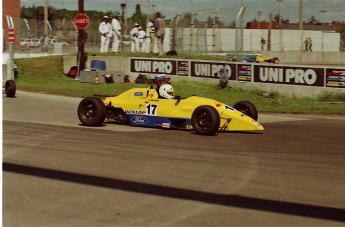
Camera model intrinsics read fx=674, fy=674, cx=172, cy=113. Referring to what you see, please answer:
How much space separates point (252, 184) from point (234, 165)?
145 centimetres

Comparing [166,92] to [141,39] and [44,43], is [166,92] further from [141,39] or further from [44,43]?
[44,43]

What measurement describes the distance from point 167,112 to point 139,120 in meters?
0.87

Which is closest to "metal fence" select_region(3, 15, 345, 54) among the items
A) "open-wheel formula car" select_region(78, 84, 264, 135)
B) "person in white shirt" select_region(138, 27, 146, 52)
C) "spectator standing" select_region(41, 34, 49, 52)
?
"spectator standing" select_region(41, 34, 49, 52)

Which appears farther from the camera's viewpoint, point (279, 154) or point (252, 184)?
point (279, 154)

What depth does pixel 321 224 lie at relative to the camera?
6.56 meters

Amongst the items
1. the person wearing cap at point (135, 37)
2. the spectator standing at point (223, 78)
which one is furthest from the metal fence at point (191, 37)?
the spectator standing at point (223, 78)

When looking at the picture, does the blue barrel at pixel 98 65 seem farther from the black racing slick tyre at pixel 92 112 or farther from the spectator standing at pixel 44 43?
the black racing slick tyre at pixel 92 112

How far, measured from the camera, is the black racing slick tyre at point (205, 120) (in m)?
12.9

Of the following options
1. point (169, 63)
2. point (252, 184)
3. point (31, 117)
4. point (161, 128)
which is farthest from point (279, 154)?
point (169, 63)

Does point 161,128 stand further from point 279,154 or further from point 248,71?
point 248,71

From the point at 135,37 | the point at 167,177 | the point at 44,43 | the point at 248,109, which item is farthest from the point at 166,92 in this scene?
the point at 44,43

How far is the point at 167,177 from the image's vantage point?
347 inches

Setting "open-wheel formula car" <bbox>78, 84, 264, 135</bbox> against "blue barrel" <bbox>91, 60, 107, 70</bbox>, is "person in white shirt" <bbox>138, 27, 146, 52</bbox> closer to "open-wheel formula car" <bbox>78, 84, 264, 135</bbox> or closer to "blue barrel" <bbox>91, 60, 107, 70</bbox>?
"blue barrel" <bbox>91, 60, 107, 70</bbox>

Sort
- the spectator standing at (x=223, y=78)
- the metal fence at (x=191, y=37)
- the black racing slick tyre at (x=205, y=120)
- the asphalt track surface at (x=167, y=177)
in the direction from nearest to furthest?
the asphalt track surface at (x=167, y=177) → the black racing slick tyre at (x=205, y=120) → the spectator standing at (x=223, y=78) → the metal fence at (x=191, y=37)
